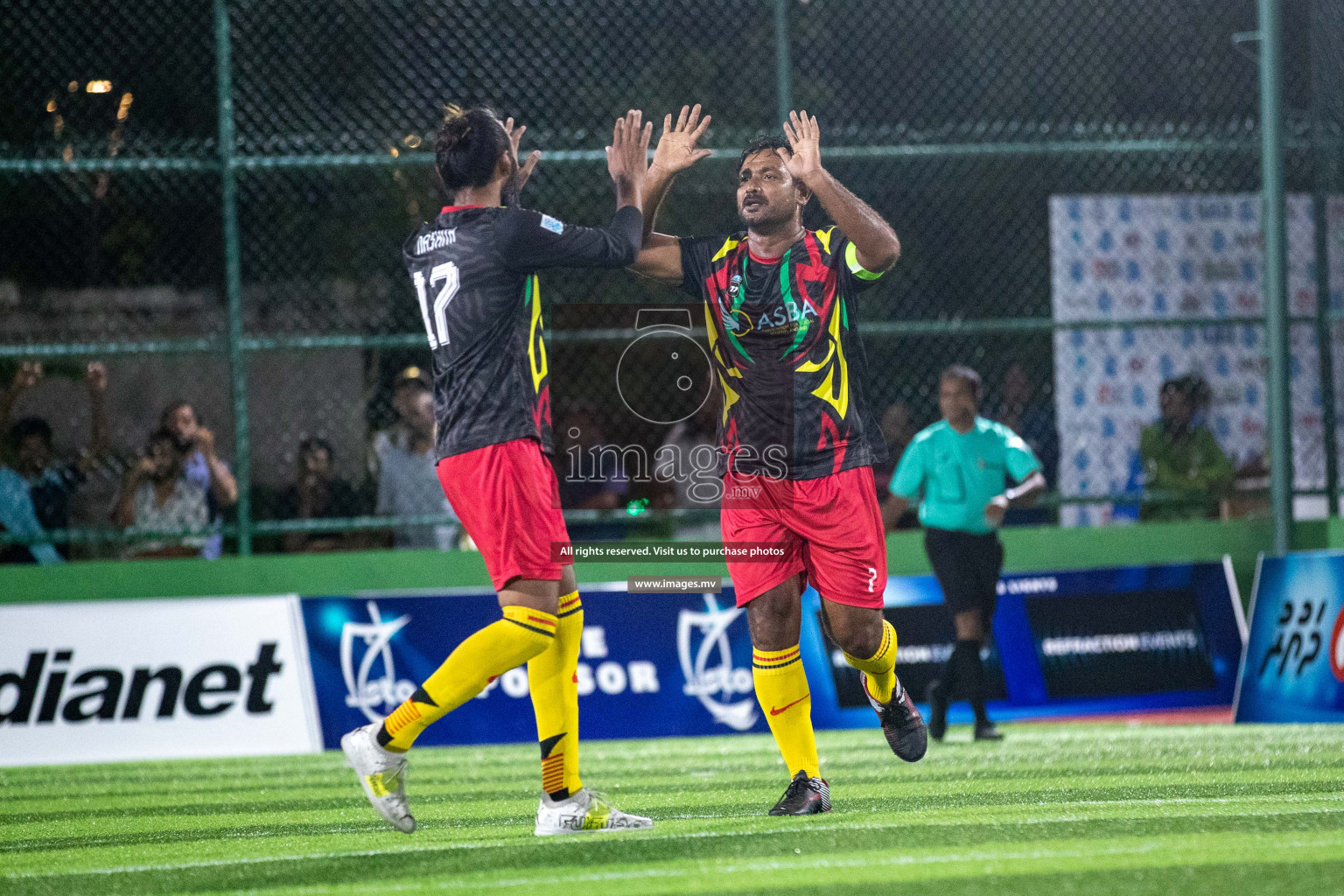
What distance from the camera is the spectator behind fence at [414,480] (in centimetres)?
1134

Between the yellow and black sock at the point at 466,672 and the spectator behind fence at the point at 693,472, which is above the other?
the spectator behind fence at the point at 693,472

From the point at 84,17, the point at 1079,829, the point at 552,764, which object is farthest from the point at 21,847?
the point at 84,17

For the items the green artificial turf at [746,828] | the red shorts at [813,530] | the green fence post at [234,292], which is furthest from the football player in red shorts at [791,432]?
the green fence post at [234,292]

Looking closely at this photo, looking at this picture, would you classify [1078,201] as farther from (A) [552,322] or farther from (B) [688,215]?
(A) [552,322]

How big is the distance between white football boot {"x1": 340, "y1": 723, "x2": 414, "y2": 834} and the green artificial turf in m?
0.15

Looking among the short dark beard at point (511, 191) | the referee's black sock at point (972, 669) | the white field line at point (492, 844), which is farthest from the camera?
the referee's black sock at point (972, 669)

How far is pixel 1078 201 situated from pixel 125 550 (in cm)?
761

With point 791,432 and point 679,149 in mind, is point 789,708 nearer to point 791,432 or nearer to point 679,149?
point 791,432

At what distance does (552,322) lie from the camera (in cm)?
1159

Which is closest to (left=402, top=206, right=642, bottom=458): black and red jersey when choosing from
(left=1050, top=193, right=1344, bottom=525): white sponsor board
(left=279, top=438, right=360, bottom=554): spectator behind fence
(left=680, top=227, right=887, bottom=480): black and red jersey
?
(left=680, top=227, right=887, bottom=480): black and red jersey

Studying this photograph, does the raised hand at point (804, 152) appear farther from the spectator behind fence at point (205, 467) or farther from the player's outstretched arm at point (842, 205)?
the spectator behind fence at point (205, 467)

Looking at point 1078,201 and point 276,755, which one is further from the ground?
point 1078,201

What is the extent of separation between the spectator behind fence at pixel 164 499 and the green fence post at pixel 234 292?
294mm

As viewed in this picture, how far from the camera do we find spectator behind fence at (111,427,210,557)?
11.0 meters
